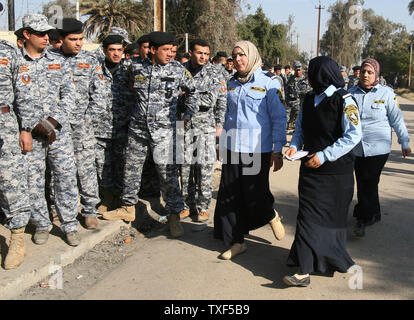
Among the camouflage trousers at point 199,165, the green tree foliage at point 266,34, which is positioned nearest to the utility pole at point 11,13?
the camouflage trousers at point 199,165

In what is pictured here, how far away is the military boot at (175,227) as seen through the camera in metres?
4.73

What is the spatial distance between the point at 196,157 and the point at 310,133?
6.17ft

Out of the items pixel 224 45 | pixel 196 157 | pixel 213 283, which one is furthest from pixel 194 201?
pixel 224 45

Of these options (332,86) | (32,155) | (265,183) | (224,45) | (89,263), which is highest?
(224,45)

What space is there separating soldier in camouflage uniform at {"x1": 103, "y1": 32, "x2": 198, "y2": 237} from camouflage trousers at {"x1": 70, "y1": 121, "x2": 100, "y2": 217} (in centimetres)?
38

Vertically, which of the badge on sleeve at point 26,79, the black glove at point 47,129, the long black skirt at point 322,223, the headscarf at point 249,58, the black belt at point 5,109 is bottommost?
the long black skirt at point 322,223

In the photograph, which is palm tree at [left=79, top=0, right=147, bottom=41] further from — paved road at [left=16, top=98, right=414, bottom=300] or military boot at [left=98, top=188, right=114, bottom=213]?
paved road at [left=16, top=98, right=414, bottom=300]

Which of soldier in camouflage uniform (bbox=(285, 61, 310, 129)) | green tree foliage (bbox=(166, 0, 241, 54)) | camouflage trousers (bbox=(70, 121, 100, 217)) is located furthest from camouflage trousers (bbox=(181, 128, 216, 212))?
green tree foliage (bbox=(166, 0, 241, 54))

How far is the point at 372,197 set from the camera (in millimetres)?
4891

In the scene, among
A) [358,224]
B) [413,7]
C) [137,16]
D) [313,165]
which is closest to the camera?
[313,165]

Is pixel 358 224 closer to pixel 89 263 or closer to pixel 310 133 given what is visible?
pixel 310 133

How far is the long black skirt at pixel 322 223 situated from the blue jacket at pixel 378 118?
4.43 feet

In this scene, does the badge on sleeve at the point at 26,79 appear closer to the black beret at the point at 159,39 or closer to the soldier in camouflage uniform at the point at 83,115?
the soldier in camouflage uniform at the point at 83,115
